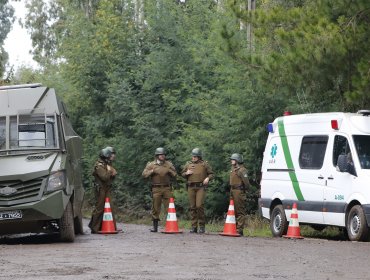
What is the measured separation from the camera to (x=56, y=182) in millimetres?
17453

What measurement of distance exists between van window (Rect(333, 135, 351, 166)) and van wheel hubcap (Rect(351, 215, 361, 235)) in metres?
1.25

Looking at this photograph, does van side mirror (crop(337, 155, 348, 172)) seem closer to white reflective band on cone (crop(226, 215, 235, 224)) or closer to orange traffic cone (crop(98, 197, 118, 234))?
white reflective band on cone (crop(226, 215, 235, 224))

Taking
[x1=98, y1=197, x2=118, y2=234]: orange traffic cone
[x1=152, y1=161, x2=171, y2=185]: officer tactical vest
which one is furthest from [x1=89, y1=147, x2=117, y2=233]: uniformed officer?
[x1=152, y1=161, x2=171, y2=185]: officer tactical vest

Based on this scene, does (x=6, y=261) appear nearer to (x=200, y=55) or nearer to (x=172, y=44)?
(x=200, y=55)

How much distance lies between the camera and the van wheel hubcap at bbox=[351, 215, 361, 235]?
1938 cm

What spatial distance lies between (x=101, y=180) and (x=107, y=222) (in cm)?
90

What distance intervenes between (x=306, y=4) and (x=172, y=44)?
41.7ft

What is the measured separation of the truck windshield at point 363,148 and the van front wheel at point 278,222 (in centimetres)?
293

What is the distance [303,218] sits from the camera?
21359mm

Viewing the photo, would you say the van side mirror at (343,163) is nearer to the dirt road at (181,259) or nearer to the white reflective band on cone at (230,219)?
the dirt road at (181,259)


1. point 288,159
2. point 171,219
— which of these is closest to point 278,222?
point 288,159

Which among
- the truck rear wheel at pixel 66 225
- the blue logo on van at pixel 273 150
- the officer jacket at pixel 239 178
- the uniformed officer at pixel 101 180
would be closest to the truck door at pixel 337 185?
the officer jacket at pixel 239 178

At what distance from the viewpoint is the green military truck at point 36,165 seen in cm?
1725

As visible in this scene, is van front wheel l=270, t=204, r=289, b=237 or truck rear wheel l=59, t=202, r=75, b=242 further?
van front wheel l=270, t=204, r=289, b=237
